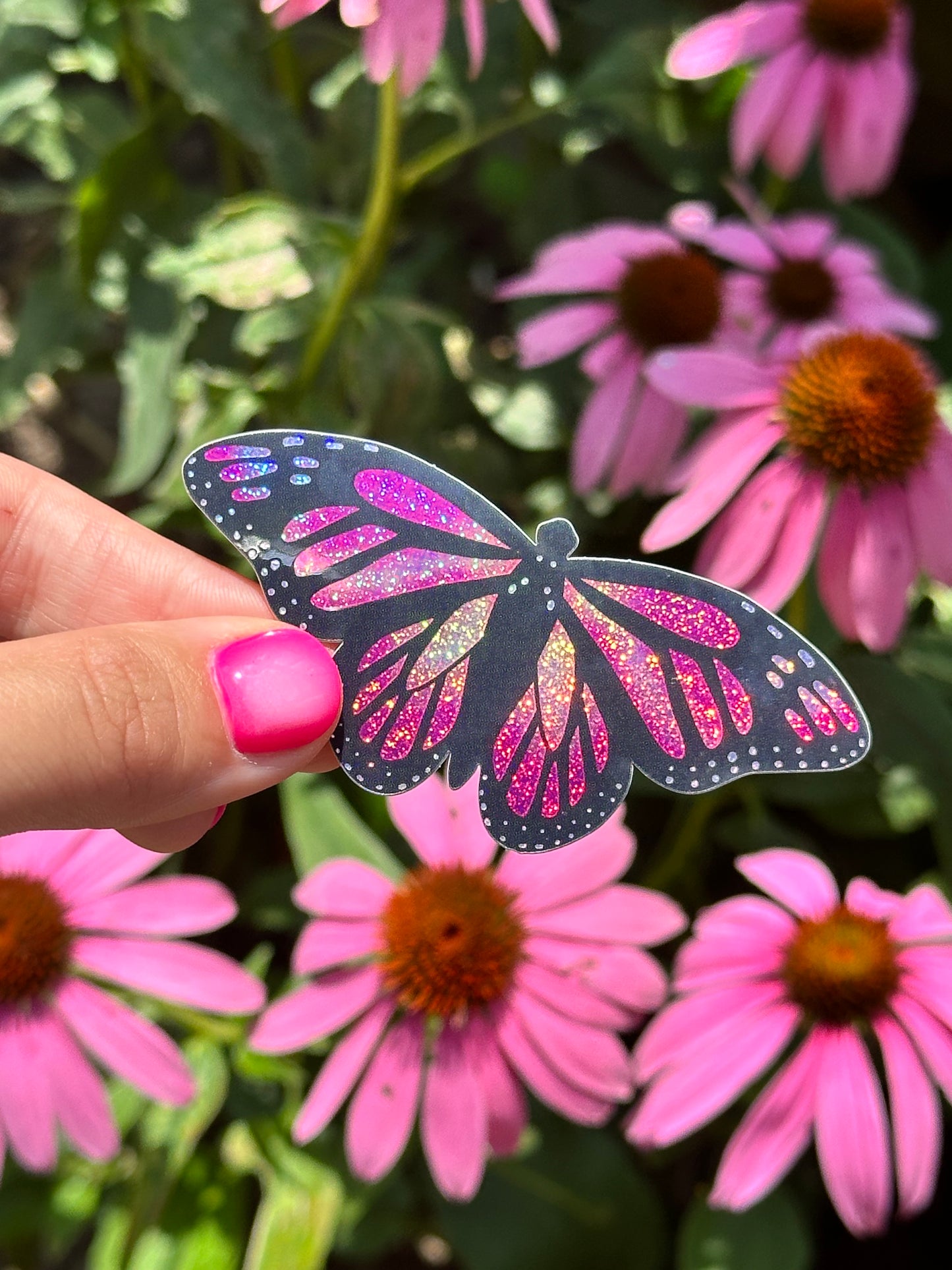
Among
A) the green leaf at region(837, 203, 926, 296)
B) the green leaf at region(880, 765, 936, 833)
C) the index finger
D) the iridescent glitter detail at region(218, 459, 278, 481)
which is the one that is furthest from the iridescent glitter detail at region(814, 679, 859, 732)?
the green leaf at region(837, 203, 926, 296)

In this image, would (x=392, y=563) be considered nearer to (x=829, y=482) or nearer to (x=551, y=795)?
(x=551, y=795)

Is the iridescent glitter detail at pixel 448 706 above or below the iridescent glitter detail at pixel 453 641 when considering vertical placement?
below

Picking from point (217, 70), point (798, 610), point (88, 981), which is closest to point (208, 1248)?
point (88, 981)

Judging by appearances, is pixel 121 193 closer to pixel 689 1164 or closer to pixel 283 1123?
pixel 283 1123

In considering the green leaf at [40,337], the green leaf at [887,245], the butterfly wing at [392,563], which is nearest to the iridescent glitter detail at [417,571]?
the butterfly wing at [392,563]

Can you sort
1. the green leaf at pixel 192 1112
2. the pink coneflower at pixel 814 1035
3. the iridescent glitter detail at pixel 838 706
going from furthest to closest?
the green leaf at pixel 192 1112, the pink coneflower at pixel 814 1035, the iridescent glitter detail at pixel 838 706

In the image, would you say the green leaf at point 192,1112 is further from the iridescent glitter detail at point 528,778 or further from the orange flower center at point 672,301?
the orange flower center at point 672,301

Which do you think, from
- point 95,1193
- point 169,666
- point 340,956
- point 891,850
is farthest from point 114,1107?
point 891,850
